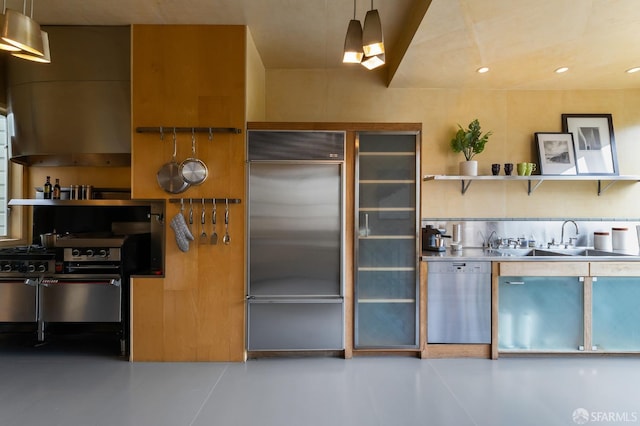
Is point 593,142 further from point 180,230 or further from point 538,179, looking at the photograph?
point 180,230

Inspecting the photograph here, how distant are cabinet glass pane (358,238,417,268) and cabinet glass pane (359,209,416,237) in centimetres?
8

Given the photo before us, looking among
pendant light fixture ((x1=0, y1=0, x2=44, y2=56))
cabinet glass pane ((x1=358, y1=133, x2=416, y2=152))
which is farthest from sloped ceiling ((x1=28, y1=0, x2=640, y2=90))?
pendant light fixture ((x1=0, y1=0, x2=44, y2=56))

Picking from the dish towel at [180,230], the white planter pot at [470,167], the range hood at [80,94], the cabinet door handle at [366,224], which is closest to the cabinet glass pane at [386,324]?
the cabinet door handle at [366,224]

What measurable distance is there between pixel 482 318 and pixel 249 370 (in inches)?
79.4

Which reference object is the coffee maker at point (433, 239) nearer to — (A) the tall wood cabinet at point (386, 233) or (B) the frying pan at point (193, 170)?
(A) the tall wood cabinet at point (386, 233)

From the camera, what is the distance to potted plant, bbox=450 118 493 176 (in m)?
3.39

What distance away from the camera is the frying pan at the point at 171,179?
279 cm

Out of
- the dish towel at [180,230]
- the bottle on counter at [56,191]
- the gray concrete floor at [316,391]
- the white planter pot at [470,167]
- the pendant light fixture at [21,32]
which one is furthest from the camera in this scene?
the white planter pot at [470,167]

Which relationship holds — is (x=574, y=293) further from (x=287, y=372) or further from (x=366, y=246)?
(x=287, y=372)

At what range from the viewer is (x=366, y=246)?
2.98 meters

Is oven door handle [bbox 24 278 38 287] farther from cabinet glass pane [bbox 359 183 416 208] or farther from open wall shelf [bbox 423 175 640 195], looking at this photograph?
open wall shelf [bbox 423 175 640 195]

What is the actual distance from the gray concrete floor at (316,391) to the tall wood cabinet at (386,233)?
1.28 feet

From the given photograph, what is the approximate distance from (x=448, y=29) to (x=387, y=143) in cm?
97

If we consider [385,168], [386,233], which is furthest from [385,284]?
[385,168]
